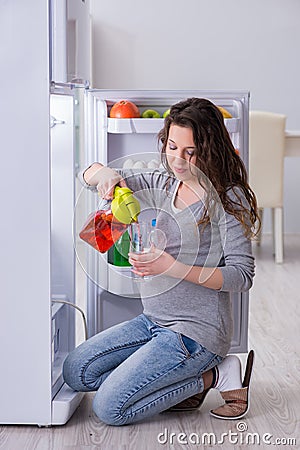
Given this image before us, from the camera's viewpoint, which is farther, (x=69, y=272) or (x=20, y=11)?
(x=69, y=272)

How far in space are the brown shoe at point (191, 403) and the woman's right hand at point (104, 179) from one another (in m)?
0.56

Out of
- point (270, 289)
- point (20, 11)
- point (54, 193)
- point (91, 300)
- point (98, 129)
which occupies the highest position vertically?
point (20, 11)

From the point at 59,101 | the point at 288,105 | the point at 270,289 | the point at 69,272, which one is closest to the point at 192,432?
the point at 69,272

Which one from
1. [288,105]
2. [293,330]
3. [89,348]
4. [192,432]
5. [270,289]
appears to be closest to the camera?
[192,432]

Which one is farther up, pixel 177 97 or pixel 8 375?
pixel 177 97

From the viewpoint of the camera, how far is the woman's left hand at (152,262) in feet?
6.00

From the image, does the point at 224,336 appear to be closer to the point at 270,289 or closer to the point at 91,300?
the point at 91,300

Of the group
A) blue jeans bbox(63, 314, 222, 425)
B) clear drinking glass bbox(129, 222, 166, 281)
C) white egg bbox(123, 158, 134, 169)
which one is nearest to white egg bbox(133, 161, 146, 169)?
white egg bbox(123, 158, 134, 169)

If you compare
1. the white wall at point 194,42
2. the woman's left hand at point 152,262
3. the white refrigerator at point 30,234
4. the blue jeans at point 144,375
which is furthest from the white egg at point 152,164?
the white wall at point 194,42

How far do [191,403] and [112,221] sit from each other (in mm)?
530

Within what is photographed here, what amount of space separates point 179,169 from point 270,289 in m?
2.03

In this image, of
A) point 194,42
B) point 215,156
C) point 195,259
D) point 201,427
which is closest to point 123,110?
point 215,156

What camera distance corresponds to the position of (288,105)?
224 inches

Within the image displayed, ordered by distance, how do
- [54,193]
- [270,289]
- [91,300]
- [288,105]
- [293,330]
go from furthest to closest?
[288,105] → [270,289] → [293,330] → [91,300] → [54,193]
